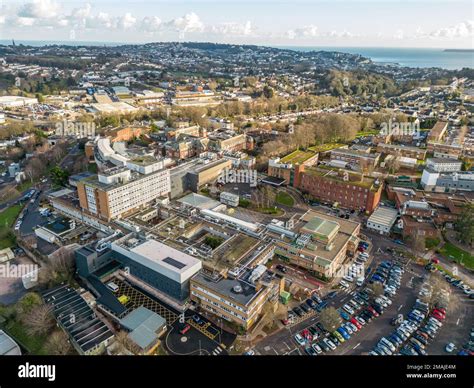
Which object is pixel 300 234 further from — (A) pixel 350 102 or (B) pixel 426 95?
(B) pixel 426 95

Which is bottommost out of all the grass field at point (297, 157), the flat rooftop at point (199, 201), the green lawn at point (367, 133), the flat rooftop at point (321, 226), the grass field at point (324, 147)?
the flat rooftop at point (199, 201)

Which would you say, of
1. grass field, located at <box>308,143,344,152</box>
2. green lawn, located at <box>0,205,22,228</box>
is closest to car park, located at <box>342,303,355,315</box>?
grass field, located at <box>308,143,344,152</box>

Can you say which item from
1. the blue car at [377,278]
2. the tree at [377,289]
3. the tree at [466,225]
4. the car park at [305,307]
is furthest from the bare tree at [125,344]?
the tree at [466,225]

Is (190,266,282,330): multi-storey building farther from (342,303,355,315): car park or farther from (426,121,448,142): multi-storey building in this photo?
(426,121,448,142): multi-storey building

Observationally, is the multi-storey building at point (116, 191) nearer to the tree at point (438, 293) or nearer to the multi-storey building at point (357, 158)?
the tree at point (438, 293)

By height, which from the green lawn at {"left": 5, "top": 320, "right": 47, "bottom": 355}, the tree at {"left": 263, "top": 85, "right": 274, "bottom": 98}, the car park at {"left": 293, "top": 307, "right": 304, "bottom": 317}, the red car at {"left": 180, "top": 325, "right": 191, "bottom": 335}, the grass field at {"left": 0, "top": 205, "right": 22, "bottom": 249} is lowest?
the green lawn at {"left": 5, "top": 320, "right": 47, "bottom": 355}

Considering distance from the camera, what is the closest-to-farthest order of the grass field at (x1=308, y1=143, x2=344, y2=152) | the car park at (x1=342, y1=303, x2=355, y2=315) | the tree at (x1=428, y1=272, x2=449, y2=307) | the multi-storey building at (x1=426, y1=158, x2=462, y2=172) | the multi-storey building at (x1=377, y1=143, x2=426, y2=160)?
the car park at (x1=342, y1=303, x2=355, y2=315) < the tree at (x1=428, y1=272, x2=449, y2=307) < the multi-storey building at (x1=426, y1=158, x2=462, y2=172) < the multi-storey building at (x1=377, y1=143, x2=426, y2=160) < the grass field at (x1=308, y1=143, x2=344, y2=152)
